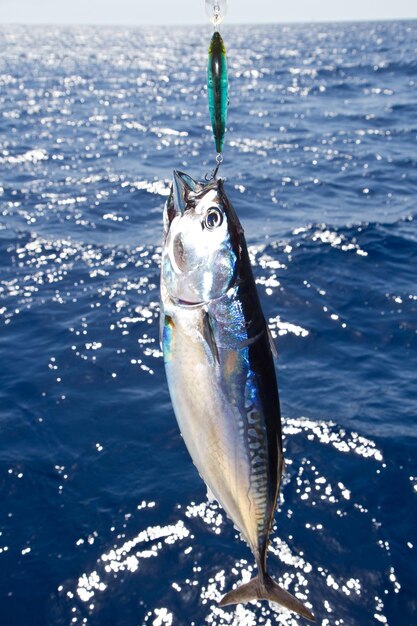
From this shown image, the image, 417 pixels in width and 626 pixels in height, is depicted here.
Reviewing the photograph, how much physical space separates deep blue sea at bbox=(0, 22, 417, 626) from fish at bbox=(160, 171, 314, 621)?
348 centimetres

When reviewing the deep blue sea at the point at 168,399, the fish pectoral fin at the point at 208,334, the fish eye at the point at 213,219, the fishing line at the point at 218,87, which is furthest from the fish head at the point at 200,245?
the deep blue sea at the point at 168,399

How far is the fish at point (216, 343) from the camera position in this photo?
356 cm

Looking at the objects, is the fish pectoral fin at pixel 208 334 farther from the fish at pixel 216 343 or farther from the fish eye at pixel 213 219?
the fish eye at pixel 213 219

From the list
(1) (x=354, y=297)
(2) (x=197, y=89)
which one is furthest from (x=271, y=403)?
(2) (x=197, y=89)

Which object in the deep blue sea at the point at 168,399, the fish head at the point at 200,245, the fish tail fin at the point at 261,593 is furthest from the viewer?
the deep blue sea at the point at 168,399

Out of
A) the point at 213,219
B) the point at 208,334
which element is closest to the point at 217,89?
the point at 213,219

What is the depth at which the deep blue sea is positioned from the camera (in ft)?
22.2

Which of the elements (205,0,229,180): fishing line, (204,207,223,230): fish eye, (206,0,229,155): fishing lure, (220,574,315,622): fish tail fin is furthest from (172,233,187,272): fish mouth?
(220,574,315,622): fish tail fin

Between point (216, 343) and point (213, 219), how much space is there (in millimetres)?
729

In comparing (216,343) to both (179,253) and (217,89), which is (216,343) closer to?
(179,253)

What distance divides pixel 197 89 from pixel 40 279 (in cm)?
3572

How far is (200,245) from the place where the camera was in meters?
3.58

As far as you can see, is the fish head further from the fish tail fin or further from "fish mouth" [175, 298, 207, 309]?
the fish tail fin

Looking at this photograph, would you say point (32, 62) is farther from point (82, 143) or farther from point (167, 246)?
point (167, 246)
